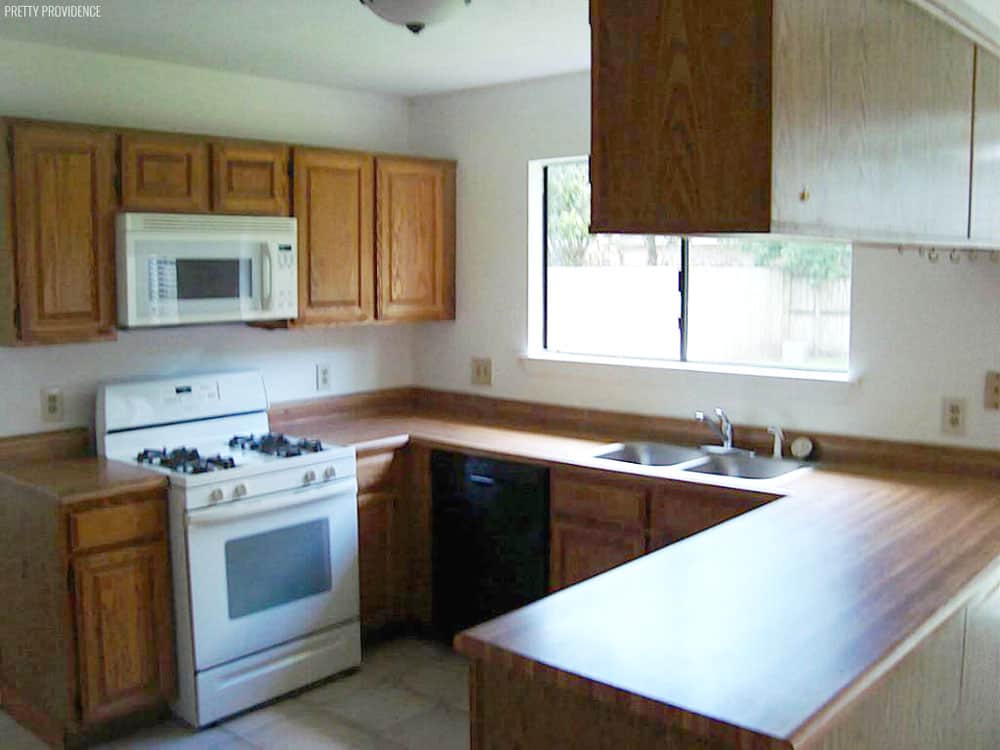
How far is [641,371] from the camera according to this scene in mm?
4027

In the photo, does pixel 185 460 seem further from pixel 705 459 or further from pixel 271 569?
pixel 705 459

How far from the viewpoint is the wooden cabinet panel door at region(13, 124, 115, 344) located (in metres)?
3.25

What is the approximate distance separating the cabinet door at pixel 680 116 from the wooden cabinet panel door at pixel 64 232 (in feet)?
7.59

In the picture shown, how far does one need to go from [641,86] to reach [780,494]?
5.70 feet

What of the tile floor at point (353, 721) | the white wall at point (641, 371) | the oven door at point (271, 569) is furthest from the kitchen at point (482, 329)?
the tile floor at point (353, 721)

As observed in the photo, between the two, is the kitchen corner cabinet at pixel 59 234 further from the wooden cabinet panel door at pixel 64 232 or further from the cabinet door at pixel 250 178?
the cabinet door at pixel 250 178

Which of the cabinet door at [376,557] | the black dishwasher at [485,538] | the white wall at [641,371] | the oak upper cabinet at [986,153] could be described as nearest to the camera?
the oak upper cabinet at [986,153]

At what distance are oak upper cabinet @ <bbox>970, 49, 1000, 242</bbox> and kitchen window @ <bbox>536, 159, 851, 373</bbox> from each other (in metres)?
0.88

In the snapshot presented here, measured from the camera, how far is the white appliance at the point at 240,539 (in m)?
3.34

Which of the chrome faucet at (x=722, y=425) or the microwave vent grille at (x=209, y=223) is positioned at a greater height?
the microwave vent grille at (x=209, y=223)

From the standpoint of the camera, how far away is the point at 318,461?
365cm

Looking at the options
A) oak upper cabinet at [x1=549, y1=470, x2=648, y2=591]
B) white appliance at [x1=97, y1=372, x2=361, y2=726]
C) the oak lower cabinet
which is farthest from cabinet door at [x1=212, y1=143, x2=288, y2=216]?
oak upper cabinet at [x1=549, y1=470, x2=648, y2=591]

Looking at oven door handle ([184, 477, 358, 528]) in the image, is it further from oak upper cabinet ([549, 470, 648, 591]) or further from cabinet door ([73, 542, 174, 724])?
oak upper cabinet ([549, 470, 648, 591])

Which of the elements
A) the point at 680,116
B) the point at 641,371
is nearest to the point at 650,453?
the point at 641,371
